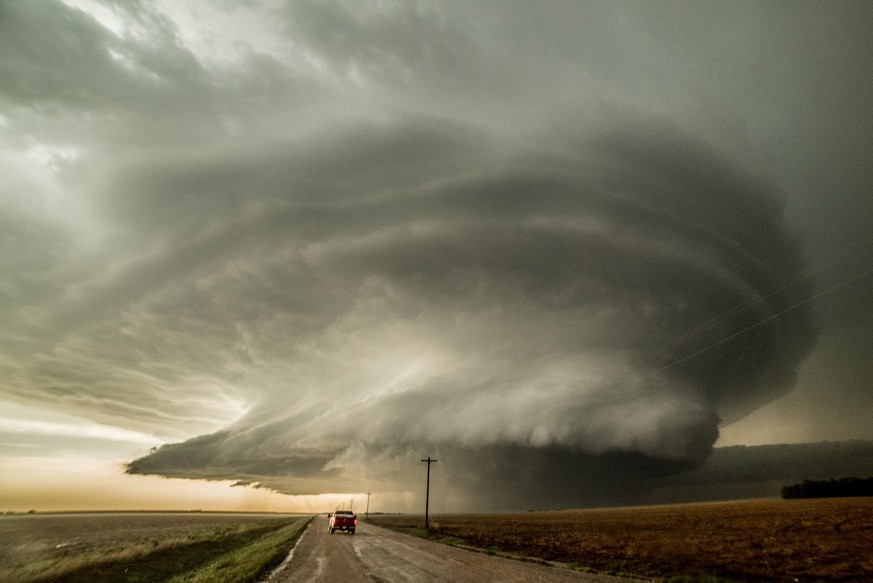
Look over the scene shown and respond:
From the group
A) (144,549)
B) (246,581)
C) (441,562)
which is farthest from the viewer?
(144,549)

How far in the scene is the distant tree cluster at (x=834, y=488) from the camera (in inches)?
5886

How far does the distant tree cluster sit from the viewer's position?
5886 inches

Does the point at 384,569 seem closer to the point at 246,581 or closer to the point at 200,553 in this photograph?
the point at 246,581

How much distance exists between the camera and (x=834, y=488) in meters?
154

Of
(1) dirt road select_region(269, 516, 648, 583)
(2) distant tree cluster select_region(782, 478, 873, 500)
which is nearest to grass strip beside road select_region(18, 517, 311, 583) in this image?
(1) dirt road select_region(269, 516, 648, 583)

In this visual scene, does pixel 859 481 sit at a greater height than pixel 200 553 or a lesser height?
greater

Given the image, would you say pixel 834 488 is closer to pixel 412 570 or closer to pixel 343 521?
pixel 343 521

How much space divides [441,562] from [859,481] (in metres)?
197

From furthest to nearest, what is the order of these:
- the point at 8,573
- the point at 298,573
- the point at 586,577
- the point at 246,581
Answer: the point at 8,573, the point at 586,577, the point at 298,573, the point at 246,581

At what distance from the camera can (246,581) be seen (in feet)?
54.2

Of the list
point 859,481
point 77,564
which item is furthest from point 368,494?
point 859,481

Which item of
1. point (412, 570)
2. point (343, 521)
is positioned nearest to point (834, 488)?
point (343, 521)

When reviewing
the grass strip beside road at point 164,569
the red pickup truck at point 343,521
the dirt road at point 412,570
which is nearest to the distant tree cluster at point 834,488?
the red pickup truck at point 343,521

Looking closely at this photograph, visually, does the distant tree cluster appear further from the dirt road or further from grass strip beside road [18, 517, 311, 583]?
grass strip beside road [18, 517, 311, 583]
